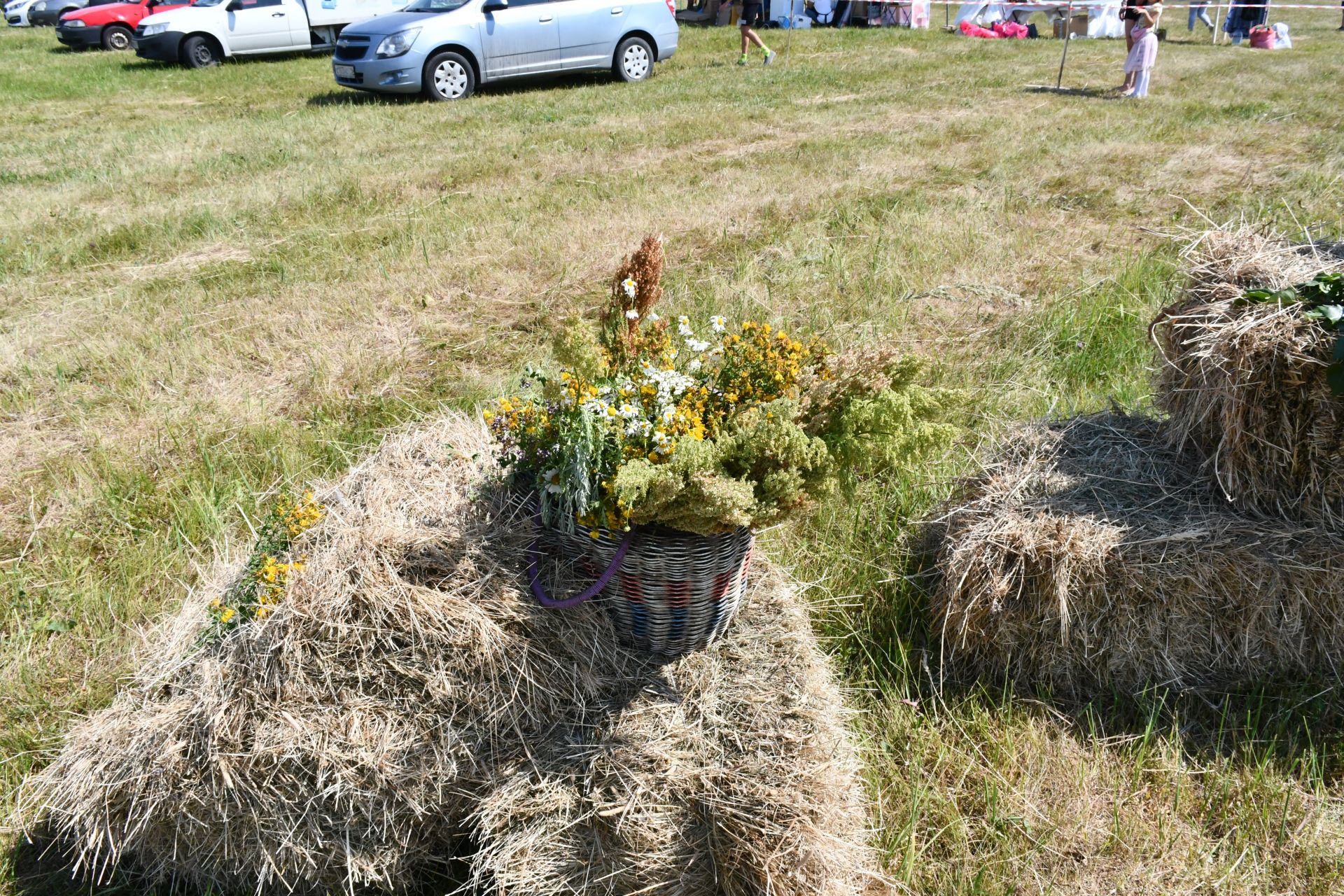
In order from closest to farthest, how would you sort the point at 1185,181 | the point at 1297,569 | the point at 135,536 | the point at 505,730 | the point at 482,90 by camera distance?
the point at 505,730
the point at 1297,569
the point at 135,536
the point at 1185,181
the point at 482,90

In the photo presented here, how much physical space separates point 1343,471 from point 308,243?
6358 mm

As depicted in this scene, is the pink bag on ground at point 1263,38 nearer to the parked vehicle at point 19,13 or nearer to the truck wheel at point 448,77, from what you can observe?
the truck wheel at point 448,77

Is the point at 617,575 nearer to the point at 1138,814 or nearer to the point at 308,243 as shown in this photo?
the point at 1138,814

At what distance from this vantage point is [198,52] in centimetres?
1717

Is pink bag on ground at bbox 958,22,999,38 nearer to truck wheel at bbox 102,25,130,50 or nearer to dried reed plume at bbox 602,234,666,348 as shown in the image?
truck wheel at bbox 102,25,130,50

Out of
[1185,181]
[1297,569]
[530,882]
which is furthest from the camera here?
[1185,181]

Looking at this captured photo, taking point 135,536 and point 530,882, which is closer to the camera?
point 530,882

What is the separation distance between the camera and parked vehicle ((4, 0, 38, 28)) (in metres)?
26.0

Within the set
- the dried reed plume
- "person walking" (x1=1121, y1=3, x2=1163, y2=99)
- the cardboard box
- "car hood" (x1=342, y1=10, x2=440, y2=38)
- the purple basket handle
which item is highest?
"car hood" (x1=342, y1=10, x2=440, y2=38)

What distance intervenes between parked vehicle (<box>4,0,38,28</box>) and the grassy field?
18.2m

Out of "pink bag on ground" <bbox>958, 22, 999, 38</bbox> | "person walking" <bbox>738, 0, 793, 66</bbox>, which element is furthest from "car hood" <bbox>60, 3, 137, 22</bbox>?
"pink bag on ground" <bbox>958, 22, 999, 38</bbox>

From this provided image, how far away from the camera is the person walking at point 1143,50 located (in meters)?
11.6

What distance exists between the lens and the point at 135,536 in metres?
3.54

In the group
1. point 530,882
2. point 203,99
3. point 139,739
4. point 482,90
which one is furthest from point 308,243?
point 203,99
